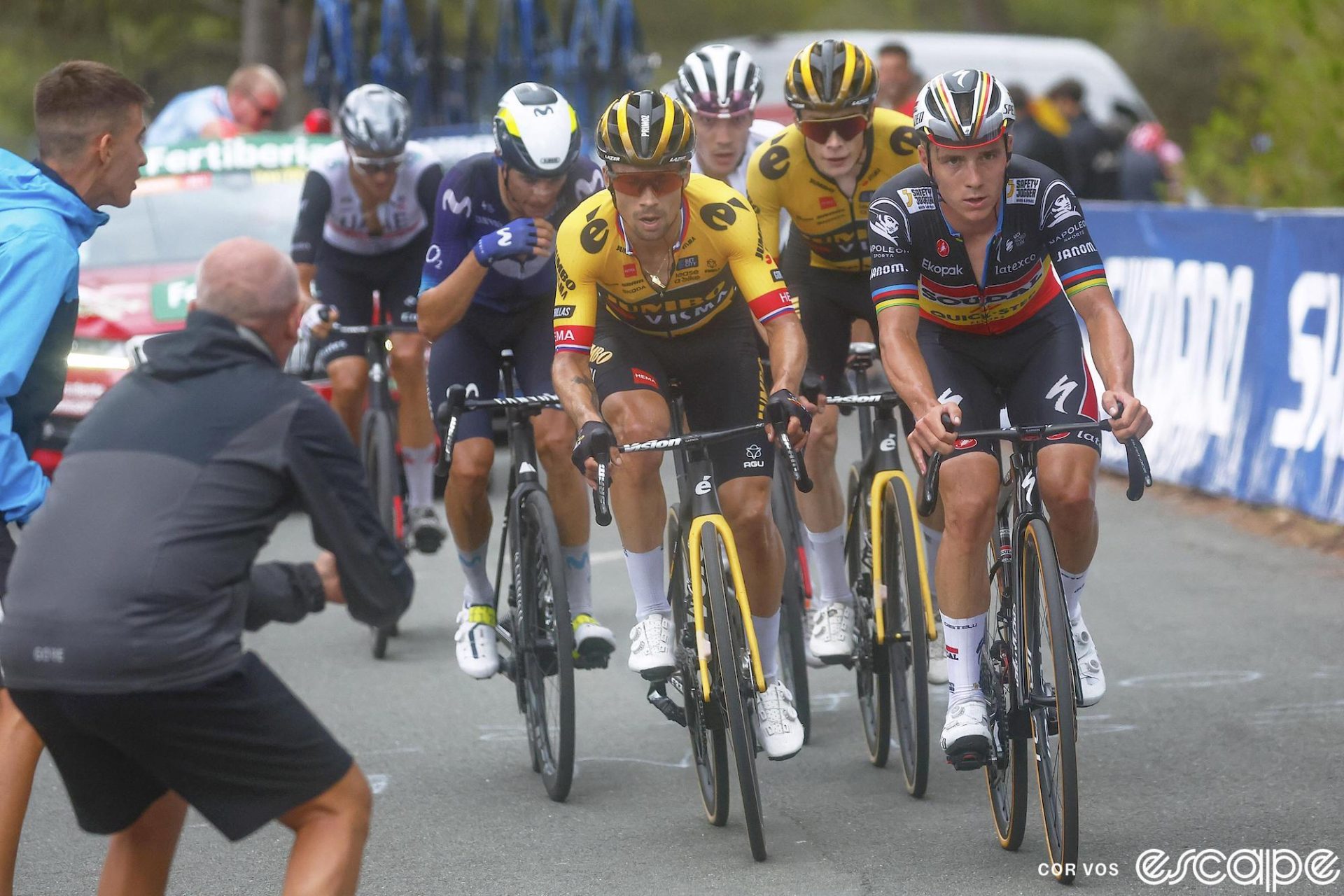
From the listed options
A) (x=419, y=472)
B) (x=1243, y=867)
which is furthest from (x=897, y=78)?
(x=1243, y=867)

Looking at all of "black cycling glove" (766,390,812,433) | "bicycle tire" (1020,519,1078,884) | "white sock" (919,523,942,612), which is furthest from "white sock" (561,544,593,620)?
"bicycle tire" (1020,519,1078,884)

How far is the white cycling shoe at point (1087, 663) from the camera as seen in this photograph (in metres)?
5.55

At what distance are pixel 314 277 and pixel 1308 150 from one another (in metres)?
9.06

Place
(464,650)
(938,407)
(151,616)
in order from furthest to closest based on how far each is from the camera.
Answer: (464,650) → (938,407) → (151,616)

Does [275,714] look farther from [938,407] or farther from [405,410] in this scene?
[405,410]

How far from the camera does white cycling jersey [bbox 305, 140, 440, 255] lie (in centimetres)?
890

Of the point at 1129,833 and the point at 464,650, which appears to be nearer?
the point at 1129,833

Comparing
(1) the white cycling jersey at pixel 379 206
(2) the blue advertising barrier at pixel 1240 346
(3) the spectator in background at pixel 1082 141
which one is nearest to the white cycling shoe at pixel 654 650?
(1) the white cycling jersey at pixel 379 206

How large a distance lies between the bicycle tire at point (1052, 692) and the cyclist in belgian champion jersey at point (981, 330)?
18 centimetres

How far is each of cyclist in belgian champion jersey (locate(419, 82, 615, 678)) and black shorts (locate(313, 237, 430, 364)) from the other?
1.96 meters

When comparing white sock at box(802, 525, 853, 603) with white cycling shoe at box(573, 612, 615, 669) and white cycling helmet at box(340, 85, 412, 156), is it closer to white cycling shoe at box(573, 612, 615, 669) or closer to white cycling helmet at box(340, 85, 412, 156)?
white cycling shoe at box(573, 612, 615, 669)

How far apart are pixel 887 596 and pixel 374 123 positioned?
11.4ft


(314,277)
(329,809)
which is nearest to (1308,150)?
(314,277)

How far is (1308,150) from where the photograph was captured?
49.7 ft
